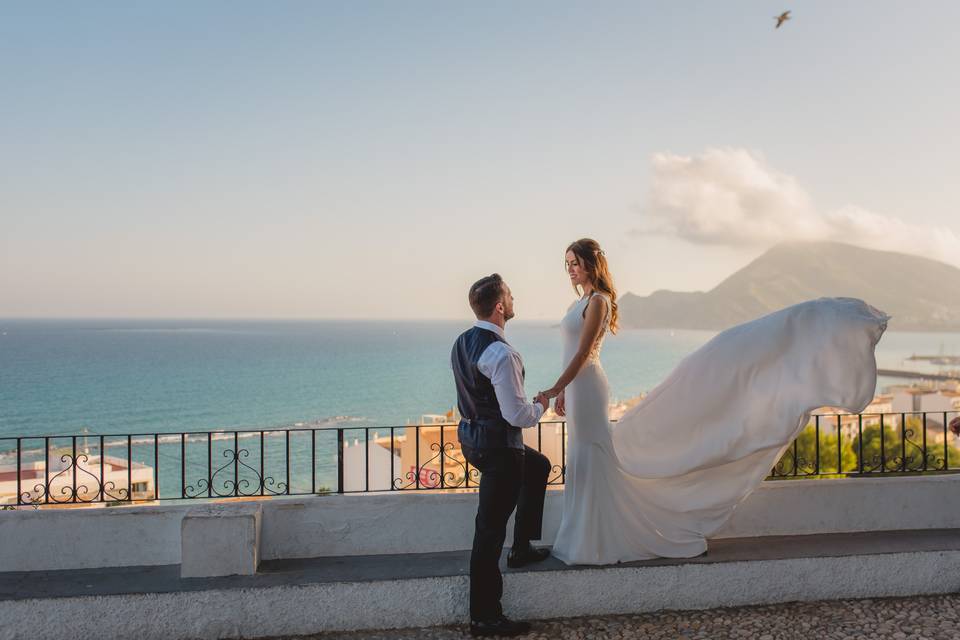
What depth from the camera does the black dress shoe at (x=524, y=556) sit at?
14.7 feet

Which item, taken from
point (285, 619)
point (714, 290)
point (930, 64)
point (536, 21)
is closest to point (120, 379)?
point (536, 21)

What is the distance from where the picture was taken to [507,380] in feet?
12.4

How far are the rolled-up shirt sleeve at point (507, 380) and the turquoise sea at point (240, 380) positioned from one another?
2498 inches

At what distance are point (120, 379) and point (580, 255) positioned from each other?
97.2 meters

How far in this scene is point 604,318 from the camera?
4.48 m

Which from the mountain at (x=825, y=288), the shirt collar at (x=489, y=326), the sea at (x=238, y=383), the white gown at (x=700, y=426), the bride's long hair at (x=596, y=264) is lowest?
the sea at (x=238, y=383)

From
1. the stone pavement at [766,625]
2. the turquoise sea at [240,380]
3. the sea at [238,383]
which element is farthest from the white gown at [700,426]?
the turquoise sea at [240,380]

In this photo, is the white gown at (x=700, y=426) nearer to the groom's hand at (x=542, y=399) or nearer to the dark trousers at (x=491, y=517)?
the groom's hand at (x=542, y=399)

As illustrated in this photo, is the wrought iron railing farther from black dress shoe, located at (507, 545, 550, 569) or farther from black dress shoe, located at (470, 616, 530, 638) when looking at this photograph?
black dress shoe, located at (470, 616, 530, 638)

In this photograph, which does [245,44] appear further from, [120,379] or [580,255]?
[580,255]

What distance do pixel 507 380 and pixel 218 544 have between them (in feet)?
6.45

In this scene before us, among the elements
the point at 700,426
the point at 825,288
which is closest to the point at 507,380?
the point at 700,426

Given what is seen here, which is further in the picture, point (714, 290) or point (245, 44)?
point (714, 290)

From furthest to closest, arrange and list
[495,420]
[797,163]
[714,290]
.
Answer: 1. [714,290]
2. [797,163]
3. [495,420]
